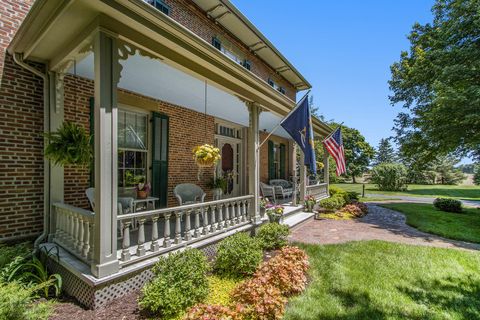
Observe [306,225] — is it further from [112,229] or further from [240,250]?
[112,229]

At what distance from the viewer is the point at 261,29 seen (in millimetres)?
9461

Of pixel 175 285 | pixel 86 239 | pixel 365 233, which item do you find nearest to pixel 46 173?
pixel 86 239

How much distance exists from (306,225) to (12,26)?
834cm

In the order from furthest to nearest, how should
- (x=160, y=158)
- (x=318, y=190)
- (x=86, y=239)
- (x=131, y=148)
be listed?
(x=318, y=190) → (x=160, y=158) → (x=131, y=148) → (x=86, y=239)

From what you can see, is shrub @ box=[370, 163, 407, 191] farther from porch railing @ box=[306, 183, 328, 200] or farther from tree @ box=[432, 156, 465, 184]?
tree @ box=[432, 156, 465, 184]

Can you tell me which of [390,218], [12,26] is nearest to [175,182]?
[12,26]

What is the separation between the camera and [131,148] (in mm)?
5934

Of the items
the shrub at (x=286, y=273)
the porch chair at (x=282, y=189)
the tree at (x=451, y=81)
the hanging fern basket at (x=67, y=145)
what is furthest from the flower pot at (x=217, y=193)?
the tree at (x=451, y=81)

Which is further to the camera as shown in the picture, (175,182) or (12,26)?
(175,182)

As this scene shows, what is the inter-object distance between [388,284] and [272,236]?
7.27 feet

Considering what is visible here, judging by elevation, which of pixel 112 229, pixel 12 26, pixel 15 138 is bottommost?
pixel 112 229

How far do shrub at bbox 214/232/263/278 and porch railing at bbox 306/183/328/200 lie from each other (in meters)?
6.18

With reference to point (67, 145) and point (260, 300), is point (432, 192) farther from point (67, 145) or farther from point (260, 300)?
point (67, 145)

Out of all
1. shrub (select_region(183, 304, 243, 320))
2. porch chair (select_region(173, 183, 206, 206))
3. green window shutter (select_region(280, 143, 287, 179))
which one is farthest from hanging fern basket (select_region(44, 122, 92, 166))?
green window shutter (select_region(280, 143, 287, 179))
